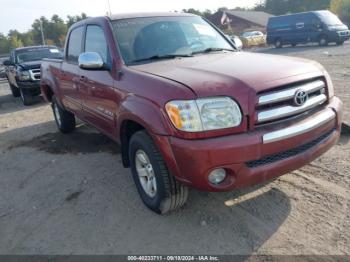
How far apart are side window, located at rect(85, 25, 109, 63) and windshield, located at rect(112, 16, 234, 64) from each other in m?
0.21

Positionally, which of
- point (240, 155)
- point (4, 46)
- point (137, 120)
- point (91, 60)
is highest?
point (91, 60)

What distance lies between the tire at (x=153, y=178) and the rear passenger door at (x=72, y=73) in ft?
5.97

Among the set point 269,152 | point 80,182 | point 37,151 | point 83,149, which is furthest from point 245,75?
point 37,151

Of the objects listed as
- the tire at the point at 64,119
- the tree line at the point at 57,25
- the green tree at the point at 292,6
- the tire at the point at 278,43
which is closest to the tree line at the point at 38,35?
the tree line at the point at 57,25

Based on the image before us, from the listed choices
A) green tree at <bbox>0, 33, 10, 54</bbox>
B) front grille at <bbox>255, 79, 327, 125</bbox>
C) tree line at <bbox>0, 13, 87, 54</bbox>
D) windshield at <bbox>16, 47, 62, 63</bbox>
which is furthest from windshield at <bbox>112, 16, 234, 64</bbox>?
green tree at <bbox>0, 33, 10, 54</bbox>

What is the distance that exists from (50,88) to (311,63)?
4839 millimetres

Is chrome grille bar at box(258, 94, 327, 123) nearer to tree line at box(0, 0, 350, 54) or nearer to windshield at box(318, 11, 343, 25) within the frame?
windshield at box(318, 11, 343, 25)

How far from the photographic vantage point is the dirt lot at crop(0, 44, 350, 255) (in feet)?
9.78

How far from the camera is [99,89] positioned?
13.6ft

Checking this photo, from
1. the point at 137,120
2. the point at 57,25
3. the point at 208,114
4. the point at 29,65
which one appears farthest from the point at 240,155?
the point at 57,25

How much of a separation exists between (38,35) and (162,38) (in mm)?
85219

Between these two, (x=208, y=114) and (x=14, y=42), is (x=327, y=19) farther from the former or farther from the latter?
(x=14, y=42)

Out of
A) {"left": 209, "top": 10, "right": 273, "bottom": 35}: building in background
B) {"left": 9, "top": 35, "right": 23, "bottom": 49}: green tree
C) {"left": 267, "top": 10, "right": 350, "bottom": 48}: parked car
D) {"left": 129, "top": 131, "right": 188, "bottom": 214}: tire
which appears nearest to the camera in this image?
{"left": 129, "top": 131, "right": 188, "bottom": 214}: tire

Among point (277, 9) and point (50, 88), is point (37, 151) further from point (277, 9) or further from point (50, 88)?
point (277, 9)
